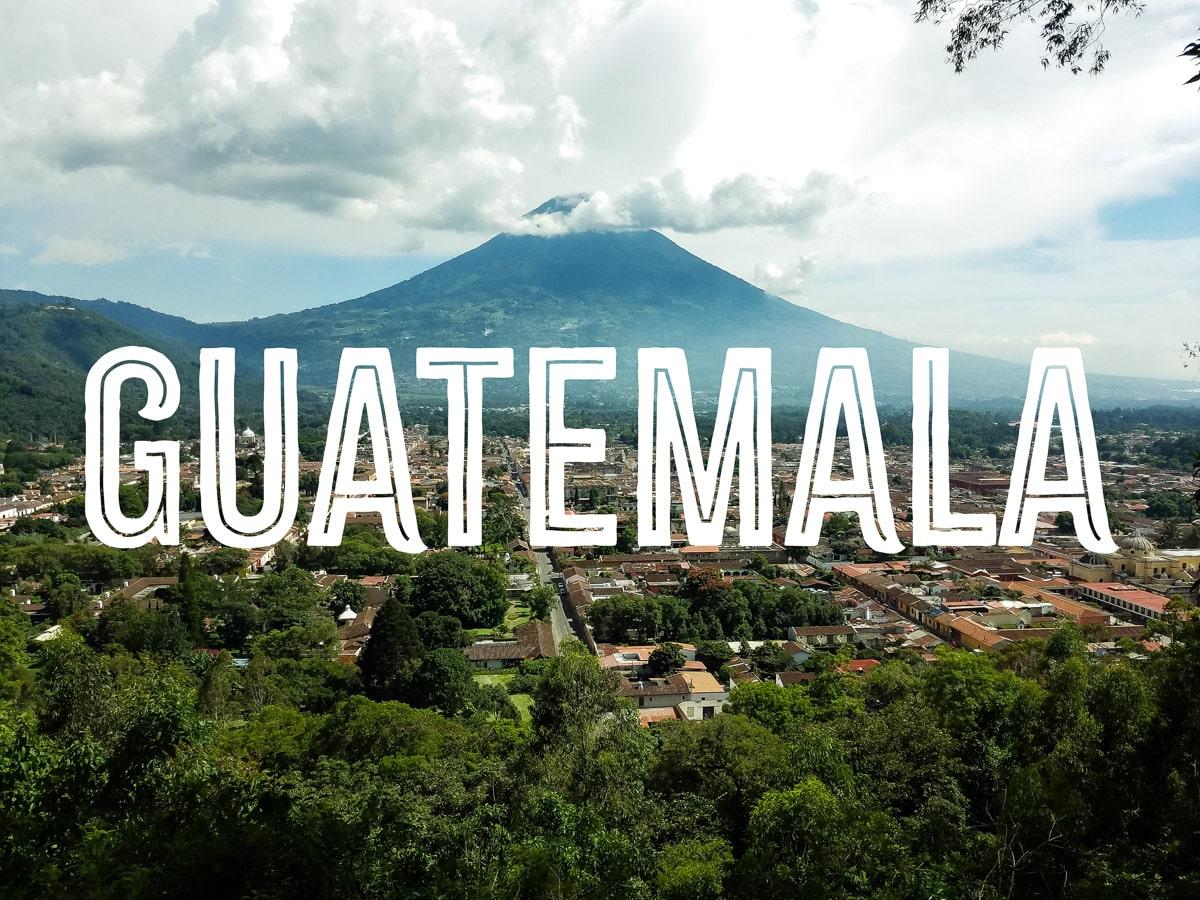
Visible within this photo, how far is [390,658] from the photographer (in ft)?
45.4

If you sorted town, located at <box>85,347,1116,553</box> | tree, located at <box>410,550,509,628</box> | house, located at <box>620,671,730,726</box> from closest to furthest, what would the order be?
1. town, located at <box>85,347,1116,553</box>
2. house, located at <box>620,671,730,726</box>
3. tree, located at <box>410,550,509,628</box>

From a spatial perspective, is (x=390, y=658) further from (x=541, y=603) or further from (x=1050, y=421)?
(x=1050, y=421)

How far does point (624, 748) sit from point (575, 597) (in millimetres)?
14301

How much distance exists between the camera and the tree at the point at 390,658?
13586 millimetres

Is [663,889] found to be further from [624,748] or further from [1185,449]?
[1185,449]

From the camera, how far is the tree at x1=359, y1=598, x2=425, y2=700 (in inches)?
535

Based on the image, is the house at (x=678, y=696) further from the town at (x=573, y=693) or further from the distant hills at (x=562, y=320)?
the distant hills at (x=562, y=320)

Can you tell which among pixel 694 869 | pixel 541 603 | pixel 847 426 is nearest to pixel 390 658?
pixel 541 603

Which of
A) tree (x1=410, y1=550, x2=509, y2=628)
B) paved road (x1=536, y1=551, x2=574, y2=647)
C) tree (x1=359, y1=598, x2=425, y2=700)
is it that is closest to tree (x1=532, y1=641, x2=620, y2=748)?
tree (x1=359, y1=598, x2=425, y2=700)

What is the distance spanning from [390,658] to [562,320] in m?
126

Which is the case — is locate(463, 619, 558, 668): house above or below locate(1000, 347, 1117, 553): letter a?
below

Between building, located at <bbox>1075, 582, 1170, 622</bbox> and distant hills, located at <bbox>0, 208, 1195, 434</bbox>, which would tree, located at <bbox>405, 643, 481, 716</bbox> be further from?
distant hills, located at <bbox>0, 208, 1195, 434</bbox>

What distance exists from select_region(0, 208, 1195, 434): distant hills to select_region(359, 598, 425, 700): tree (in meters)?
106

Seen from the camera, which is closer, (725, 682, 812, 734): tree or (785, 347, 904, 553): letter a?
(725, 682, 812, 734): tree
